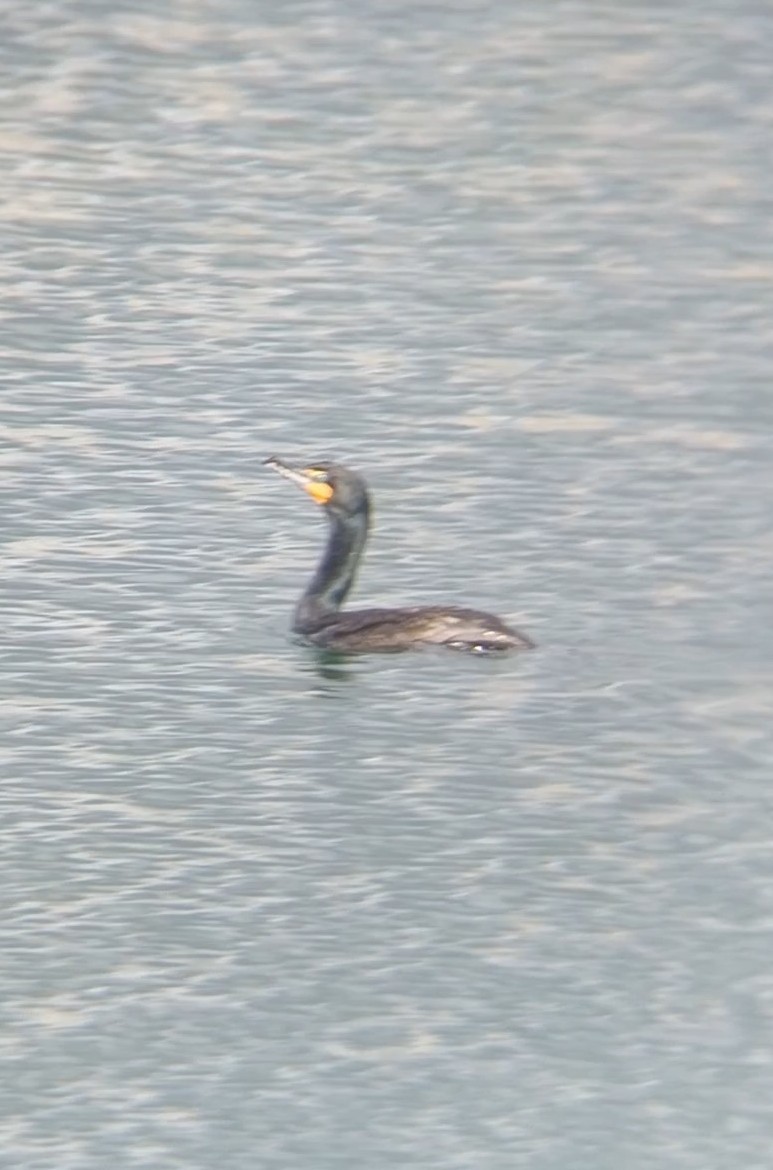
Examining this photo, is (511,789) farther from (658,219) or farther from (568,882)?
(658,219)

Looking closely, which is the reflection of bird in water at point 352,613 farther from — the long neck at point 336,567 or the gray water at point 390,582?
the gray water at point 390,582

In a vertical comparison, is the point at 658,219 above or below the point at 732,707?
above

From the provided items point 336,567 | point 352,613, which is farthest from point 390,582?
point 352,613

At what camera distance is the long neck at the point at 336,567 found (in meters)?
13.0

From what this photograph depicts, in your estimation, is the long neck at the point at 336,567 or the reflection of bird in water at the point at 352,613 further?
the long neck at the point at 336,567

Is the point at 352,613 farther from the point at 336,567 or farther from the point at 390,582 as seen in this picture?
the point at 390,582

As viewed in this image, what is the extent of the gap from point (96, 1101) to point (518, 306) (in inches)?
329

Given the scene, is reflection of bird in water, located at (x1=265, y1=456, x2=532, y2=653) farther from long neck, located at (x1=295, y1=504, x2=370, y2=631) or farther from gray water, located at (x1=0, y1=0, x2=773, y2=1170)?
gray water, located at (x1=0, y1=0, x2=773, y2=1170)

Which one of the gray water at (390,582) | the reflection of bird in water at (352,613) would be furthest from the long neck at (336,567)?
the gray water at (390,582)

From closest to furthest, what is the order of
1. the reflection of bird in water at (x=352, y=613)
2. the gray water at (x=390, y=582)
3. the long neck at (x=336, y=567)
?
1. the gray water at (x=390, y=582)
2. the reflection of bird in water at (x=352, y=613)
3. the long neck at (x=336, y=567)

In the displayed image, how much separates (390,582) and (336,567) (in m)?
0.50

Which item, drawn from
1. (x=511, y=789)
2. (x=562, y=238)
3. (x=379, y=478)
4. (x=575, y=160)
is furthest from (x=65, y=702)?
(x=575, y=160)

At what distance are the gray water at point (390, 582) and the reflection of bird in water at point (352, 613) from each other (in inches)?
4.5

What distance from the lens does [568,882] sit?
10.2m
